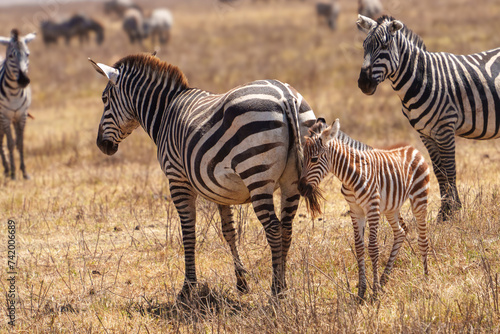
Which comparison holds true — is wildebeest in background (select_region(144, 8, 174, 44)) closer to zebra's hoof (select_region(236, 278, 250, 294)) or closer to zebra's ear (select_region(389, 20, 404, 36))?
zebra's ear (select_region(389, 20, 404, 36))

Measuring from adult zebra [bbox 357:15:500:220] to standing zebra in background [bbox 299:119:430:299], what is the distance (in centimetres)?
197

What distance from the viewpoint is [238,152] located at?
5.06 metres

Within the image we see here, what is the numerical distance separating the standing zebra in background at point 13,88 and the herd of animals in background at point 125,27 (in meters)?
25.2

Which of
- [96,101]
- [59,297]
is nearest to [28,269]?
[59,297]

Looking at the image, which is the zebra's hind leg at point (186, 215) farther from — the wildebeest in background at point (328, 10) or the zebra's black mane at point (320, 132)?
the wildebeest in background at point (328, 10)

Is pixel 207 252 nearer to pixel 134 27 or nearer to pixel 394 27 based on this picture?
pixel 394 27

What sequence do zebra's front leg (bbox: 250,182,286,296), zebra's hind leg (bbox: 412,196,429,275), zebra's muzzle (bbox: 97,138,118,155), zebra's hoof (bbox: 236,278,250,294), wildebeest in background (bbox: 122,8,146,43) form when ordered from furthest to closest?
wildebeest in background (bbox: 122,8,146,43)
zebra's muzzle (bbox: 97,138,118,155)
zebra's hoof (bbox: 236,278,250,294)
zebra's hind leg (bbox: 412,196,429,275)
zebra's front leg (bbox: 250,182,286,296)

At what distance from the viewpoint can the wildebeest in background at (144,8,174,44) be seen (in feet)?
122

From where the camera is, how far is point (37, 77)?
25984 millimetres

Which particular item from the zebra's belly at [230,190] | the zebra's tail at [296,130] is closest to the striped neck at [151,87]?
the zebra's belly at [230,190]

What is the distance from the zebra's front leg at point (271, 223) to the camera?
199 inches

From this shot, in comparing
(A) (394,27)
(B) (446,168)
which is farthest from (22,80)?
(B) (446,168)

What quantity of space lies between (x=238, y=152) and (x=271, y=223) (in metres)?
0.67

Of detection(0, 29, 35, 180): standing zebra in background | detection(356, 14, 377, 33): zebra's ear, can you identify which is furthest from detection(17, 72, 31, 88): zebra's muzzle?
detection(356, 14, 377, 33): zebra's ear
